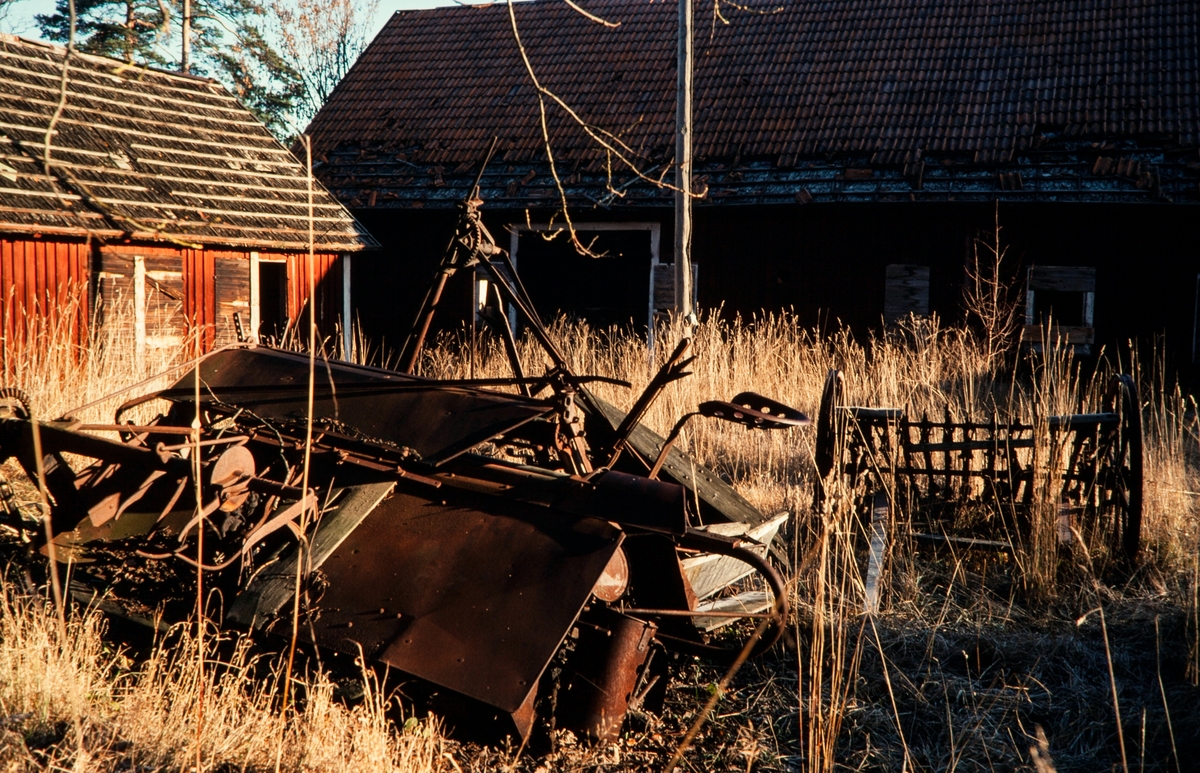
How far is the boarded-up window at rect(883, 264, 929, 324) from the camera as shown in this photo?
12938 millimetres

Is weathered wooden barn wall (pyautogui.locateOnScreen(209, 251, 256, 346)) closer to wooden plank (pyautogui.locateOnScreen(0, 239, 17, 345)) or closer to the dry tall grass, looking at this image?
wooden plank (pyautogui.locateOnScreen(0, 239, 17, 345))

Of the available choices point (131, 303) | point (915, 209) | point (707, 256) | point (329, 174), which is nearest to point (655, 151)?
point (707, 256)

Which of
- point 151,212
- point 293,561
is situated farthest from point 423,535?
point 151,212

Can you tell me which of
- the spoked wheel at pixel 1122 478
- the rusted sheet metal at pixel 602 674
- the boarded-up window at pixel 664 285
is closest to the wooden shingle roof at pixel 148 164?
the boarded-up window at pixel 664 285

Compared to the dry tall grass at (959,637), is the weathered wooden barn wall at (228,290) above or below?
above

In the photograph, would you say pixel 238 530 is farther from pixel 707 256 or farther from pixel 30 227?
pixel 707 256

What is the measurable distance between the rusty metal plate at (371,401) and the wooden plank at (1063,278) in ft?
34.5

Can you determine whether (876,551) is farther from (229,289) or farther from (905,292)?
(229,289)

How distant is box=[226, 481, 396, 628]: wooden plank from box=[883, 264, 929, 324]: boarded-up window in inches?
410

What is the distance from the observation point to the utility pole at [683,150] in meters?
10.4

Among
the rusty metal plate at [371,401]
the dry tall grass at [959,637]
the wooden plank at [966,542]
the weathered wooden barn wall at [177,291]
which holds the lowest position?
the dry tall grass at [959,637]

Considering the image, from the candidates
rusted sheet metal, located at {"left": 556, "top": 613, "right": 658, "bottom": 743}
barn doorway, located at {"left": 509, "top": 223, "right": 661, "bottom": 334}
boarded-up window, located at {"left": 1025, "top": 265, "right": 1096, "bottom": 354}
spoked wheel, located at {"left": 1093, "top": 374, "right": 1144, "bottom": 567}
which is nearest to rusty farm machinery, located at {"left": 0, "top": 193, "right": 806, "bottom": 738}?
rusted sheet metal, located at {"left": 556, "top": 613, "right": 658, "bottom": 743}

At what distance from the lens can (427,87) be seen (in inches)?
652

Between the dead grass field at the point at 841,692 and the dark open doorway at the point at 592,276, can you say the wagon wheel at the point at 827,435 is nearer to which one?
the dead grass field at the point at 841,692
